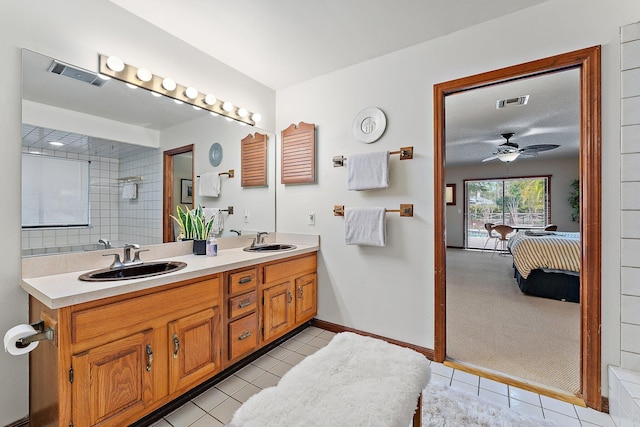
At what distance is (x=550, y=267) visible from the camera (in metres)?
3.57

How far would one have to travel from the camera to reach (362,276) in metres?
2.45

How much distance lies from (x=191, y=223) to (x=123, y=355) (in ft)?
3.51

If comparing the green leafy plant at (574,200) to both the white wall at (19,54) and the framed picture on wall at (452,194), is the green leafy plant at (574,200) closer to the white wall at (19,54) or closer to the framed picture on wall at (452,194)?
the framed picture on wall at (452,194)

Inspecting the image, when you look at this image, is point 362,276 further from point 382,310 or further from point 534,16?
point 534,16

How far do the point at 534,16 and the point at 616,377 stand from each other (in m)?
2.12

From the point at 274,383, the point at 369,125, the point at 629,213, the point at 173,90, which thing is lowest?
the point at 274,383

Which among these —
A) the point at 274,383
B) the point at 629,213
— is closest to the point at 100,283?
the point at 274,383

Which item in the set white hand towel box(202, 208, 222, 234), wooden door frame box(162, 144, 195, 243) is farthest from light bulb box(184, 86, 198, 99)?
white hand towel box(202, 208, 222, 234)

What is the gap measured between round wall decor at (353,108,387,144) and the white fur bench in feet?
5.34

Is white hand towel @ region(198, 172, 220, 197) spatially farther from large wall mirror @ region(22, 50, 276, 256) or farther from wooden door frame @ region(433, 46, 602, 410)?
wooden door frame @ region(433, 46, 602, 410)

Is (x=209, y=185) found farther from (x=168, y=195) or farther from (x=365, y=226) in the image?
(x=365, y=226)

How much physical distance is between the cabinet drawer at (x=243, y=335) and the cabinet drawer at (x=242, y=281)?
0.21 meters

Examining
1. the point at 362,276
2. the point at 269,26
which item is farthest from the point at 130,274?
the point at 269,26

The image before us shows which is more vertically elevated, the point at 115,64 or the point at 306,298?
the point at 115,64
